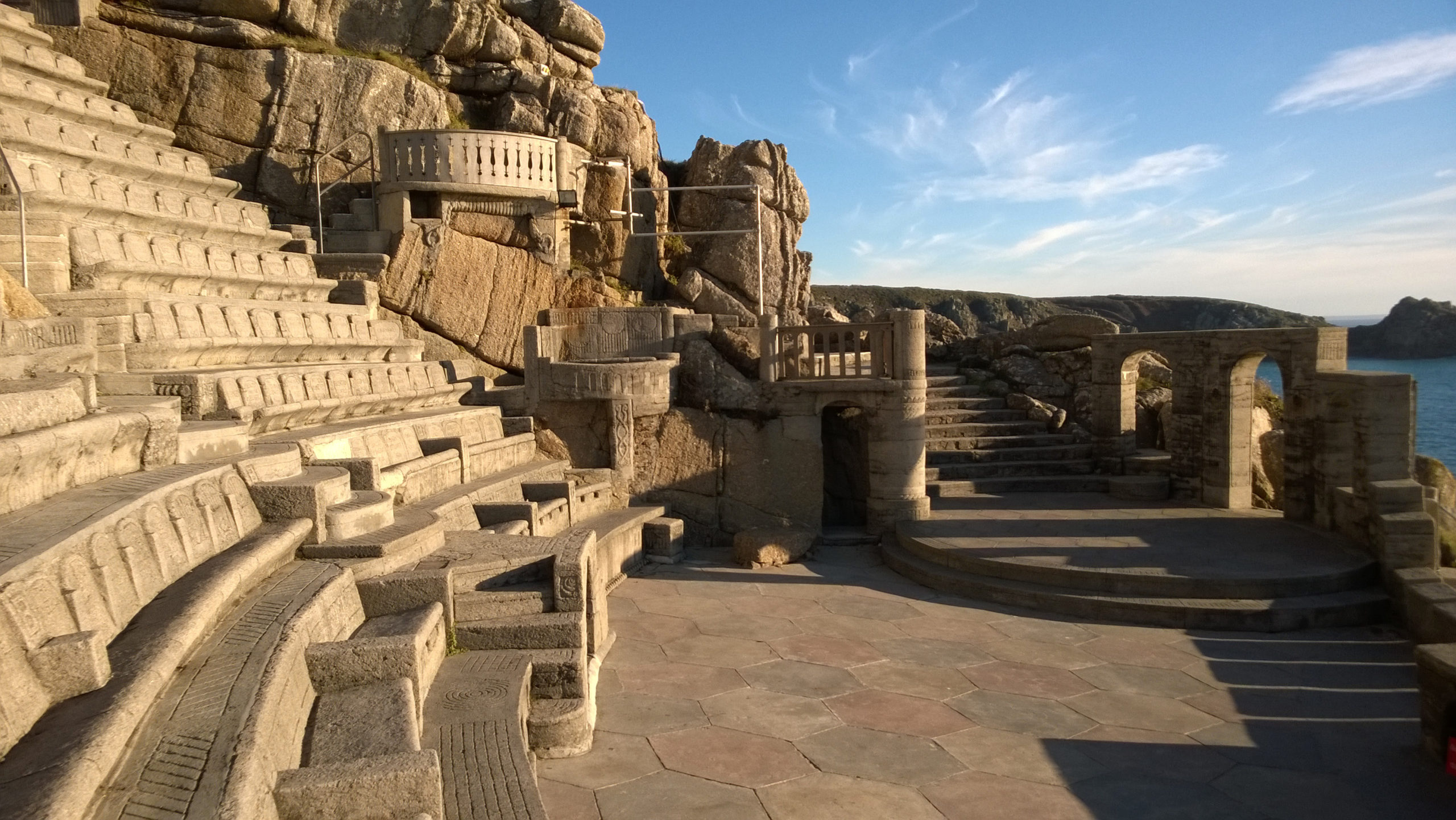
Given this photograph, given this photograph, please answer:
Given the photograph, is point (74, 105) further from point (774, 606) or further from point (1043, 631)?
point (1043, 631)

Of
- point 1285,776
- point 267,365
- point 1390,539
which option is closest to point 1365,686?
point 1285,776

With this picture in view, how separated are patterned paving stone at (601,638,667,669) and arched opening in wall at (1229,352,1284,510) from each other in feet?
25.9

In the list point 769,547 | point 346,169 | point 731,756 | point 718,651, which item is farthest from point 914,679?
point 346,169

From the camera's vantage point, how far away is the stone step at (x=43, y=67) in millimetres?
10727

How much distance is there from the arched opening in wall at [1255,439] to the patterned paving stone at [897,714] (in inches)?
273

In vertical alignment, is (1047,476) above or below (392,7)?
below

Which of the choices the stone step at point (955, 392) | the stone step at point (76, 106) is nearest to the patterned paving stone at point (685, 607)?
the stone step at point (955, 392)

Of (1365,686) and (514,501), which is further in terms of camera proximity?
(514,501)

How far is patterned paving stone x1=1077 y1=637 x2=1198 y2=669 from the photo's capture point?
7137 mm

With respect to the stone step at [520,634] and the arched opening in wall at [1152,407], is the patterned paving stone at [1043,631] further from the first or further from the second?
the arched opening in wall at [1152,407]

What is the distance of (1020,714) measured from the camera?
19.8 ft

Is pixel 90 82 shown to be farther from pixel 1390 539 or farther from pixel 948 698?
pixel 1390 539

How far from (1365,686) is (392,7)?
16.6 m

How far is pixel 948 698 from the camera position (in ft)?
20.6
